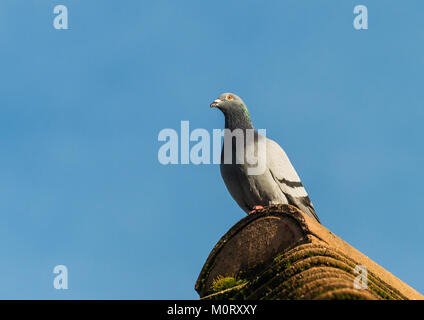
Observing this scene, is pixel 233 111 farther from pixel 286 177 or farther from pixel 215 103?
pixel 286 177

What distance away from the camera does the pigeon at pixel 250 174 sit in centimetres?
870

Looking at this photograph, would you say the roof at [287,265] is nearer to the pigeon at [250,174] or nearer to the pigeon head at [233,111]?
the pigeon at [250,174]

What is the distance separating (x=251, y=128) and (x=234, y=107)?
0.48 meters

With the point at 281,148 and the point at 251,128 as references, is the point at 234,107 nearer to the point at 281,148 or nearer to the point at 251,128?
the point at 251,128

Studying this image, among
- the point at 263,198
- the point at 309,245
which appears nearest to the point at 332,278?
the point at 309,245

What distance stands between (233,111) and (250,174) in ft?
4.32

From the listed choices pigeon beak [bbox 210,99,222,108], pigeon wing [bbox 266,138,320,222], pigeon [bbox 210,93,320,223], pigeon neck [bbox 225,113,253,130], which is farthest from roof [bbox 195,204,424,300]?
pigeon beak [bbox 210,99,222,108]

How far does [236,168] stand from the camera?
866cm

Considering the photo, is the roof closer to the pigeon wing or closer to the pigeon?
the pigeon

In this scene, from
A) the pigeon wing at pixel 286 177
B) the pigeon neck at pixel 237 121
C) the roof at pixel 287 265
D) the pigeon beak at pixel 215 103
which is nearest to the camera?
the roof at pixel 287 265

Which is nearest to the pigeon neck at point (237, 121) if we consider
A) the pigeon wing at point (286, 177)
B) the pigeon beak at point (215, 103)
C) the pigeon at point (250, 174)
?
the pigeon at point (250, 174)

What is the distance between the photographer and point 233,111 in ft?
30.7

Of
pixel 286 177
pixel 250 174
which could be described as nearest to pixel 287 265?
pixel 250 174

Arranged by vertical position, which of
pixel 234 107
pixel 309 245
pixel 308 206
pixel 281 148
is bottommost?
pixel 309 245
